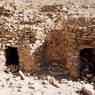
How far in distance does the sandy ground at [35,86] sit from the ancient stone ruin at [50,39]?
67 cm

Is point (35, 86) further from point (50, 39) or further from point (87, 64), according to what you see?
point (87, 64)

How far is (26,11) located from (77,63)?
178 inches

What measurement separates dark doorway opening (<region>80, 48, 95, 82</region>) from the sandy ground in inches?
24.7

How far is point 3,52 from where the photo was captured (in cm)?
1273

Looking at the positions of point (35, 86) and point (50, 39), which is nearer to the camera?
point (35, 86)

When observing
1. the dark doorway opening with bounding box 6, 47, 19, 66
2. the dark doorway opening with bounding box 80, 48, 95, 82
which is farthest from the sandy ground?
the dark doorway opening with bounding box 6, 47, 19, 66

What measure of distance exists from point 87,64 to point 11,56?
394 centimetres

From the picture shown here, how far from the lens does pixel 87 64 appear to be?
40.4 feet

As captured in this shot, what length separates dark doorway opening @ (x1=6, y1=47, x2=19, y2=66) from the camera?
1322 cm

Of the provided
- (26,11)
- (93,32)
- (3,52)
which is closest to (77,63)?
(93,32)

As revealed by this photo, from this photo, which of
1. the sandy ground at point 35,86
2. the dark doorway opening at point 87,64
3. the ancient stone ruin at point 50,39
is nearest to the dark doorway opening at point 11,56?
the ancient stone ruin at point 50,39

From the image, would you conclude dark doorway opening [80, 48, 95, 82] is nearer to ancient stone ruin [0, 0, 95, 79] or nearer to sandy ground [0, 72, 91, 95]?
ancient stone ruin [0, 0, 95, 79]

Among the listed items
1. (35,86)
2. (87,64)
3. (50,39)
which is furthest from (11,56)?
(87,64)

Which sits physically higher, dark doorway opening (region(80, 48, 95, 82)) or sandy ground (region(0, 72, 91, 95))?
dark doorway opening (region(80, 48, 95, 82))
